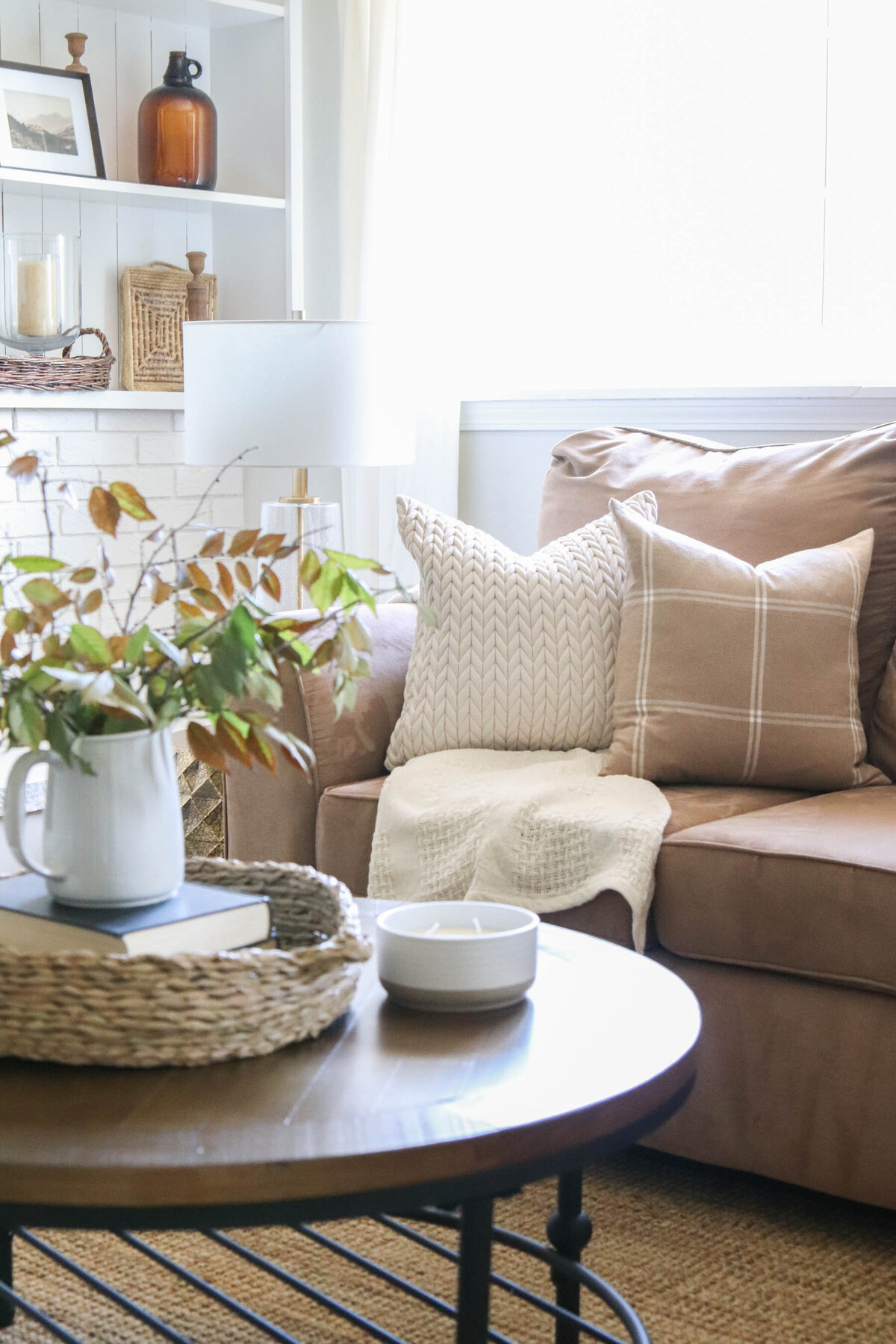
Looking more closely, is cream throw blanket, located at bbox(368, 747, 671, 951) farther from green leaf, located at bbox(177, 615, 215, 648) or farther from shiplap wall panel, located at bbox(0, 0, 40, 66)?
shiplap wall panel, located at bbox(0, 0, 40, 66)

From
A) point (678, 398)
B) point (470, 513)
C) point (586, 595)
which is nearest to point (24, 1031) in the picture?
point (586, 595)

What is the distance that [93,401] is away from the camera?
340 cm

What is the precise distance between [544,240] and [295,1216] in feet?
9.19

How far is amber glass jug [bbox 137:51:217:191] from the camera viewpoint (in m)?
3.42

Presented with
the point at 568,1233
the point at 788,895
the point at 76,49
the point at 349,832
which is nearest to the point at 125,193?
the point at 76,49

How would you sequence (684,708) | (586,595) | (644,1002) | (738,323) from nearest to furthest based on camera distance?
(644,1002)
(684,708)
(586,595)
(738,323)

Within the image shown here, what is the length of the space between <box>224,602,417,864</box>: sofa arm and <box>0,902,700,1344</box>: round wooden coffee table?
102 centimetres

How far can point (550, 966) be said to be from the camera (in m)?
1.29

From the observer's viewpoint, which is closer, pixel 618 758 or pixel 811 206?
pixel 618 758

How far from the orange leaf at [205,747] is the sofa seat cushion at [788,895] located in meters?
0.84

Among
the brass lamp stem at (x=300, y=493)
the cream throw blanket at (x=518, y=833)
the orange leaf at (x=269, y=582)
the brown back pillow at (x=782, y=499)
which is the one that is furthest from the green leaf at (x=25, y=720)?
the brass lamp stem at (x=300, y=493)

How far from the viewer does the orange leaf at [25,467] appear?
3.66 ft

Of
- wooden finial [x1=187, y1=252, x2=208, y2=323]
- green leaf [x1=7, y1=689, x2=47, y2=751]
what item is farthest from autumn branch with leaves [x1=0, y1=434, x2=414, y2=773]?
wooden finial [x1=187, y1=252, x2=208, y2=323]

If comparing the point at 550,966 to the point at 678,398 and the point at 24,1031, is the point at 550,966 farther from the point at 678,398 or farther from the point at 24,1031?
the point at 678,398
